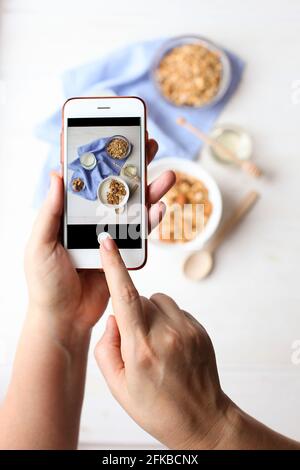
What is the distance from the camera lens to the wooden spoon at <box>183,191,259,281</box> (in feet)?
2.77

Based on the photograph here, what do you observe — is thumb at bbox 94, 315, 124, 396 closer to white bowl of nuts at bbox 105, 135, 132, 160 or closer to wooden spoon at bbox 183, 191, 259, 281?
white bowl of nuts at bbox 105, 135, 132, 160

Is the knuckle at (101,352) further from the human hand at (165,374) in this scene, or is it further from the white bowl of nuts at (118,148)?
the white bowl of nuts at (118,148)

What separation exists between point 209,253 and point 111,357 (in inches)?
14.6

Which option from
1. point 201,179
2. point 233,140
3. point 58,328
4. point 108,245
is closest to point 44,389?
point 58,328

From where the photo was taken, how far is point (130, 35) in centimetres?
90

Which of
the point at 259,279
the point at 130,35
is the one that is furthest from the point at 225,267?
the point at 130,35

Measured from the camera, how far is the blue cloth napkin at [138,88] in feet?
2.86

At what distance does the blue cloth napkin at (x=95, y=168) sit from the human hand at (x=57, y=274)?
0.03 metres

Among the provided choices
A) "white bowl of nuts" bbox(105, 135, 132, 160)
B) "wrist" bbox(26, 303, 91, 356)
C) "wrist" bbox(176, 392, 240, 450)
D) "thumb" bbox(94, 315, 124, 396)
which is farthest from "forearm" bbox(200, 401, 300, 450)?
"white bowl of nuts" bbox(105, 135, 132, 160)

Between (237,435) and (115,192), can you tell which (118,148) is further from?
(237,435)

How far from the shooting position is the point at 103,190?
0.62 metres

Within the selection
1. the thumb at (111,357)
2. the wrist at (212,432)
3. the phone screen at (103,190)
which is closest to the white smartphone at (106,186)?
the phone screen at (103,190)
